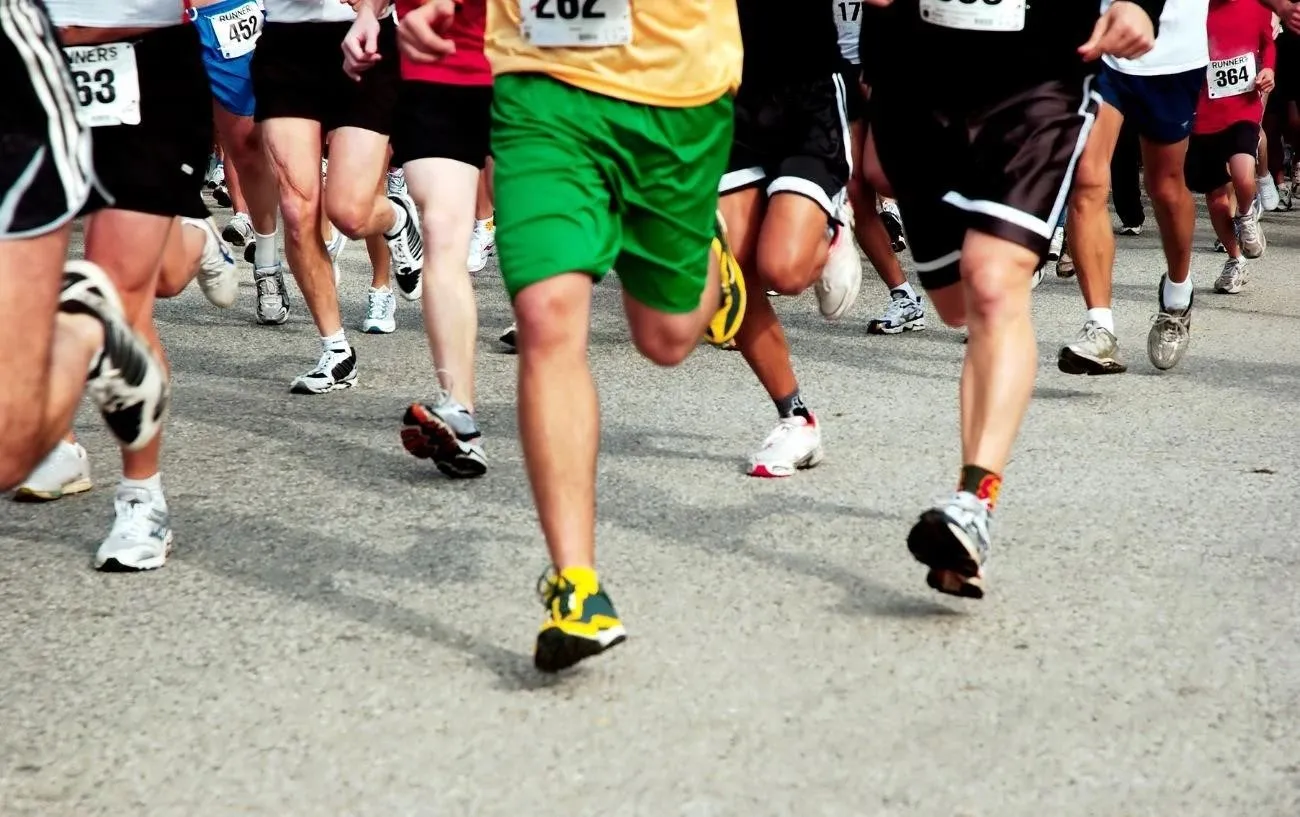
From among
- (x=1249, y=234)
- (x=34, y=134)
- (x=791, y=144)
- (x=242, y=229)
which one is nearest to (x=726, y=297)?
(x=791, y=144)

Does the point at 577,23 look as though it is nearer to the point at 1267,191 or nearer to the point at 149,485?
the point at 149,485

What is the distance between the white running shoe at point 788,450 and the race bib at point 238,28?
3.30 m

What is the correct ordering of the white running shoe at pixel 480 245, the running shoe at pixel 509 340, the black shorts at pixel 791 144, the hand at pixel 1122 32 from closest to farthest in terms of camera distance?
the hand at pixel 1122 32, the black shorts at pixel 791 144, the running shoe at pixel 509 340, the white running shoe at pixel 480 245

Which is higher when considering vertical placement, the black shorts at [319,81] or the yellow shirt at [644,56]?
the yellow shirt at [644,56]

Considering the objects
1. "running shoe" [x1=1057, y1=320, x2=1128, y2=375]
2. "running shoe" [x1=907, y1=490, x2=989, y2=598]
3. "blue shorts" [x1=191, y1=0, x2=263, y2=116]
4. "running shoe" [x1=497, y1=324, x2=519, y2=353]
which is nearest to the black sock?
"running shoe" [x1=907, y1=490, x2=989, y2=598]

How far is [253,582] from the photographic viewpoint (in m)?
4.27

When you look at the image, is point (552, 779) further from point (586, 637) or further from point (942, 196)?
point (942, 196)

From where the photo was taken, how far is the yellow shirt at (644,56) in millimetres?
3664

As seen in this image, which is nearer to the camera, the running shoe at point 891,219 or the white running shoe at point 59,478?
the white running shoe at point 59,478

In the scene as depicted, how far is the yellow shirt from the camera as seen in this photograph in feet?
12.0

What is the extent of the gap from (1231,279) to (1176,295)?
2.84 metres

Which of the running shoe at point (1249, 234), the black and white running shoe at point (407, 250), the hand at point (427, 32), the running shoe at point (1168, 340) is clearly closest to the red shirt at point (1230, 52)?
the running shoe at point (1249, 234)

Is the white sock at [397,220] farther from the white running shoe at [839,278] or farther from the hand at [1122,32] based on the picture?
the hand at [1122,32]

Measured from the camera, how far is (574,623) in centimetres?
335
